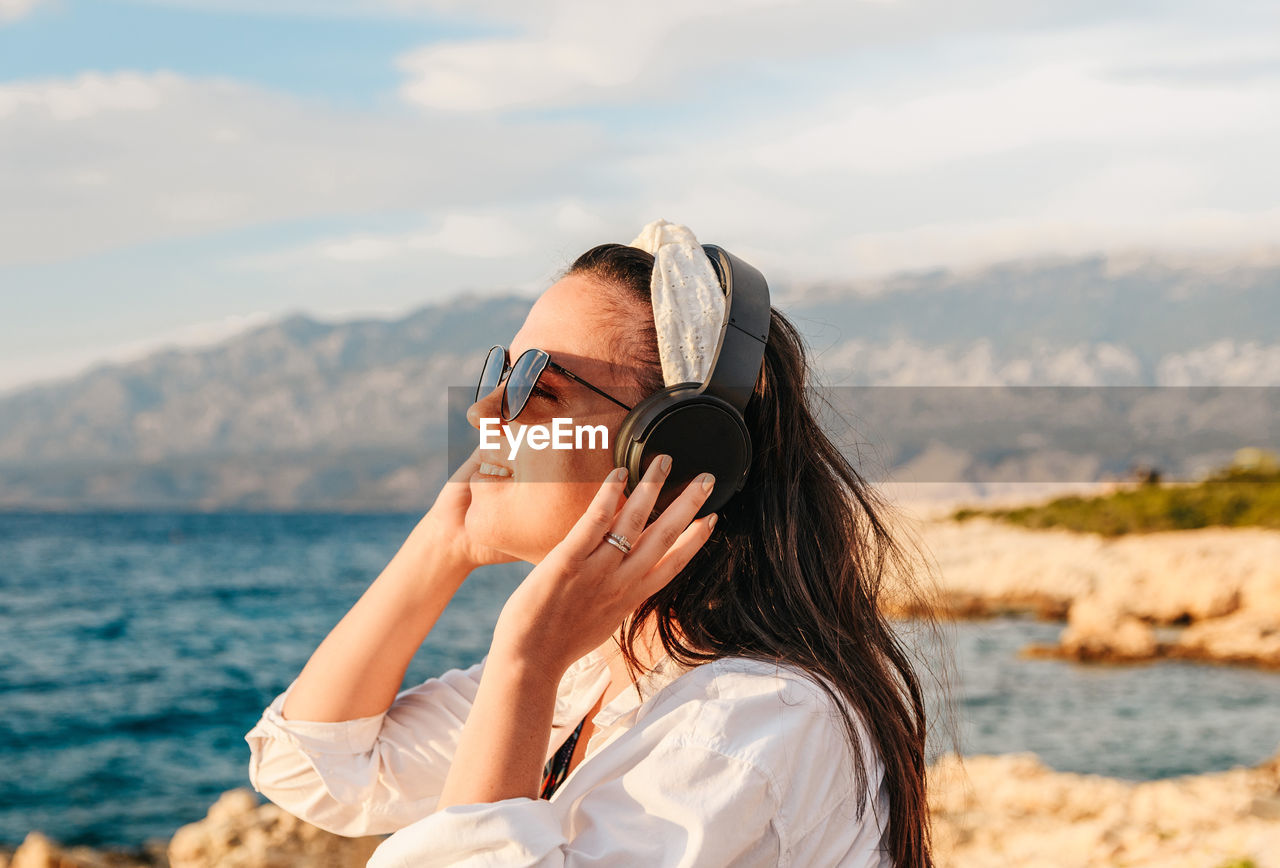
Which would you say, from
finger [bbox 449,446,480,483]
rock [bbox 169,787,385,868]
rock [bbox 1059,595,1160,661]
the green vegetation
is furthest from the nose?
the green vegetation

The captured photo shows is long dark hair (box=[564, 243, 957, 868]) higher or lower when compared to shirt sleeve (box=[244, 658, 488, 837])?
higher

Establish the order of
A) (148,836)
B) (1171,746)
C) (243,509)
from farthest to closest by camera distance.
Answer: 1. (243,509)
2. (1171,746)
3. (148,836)

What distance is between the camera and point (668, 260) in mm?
1709

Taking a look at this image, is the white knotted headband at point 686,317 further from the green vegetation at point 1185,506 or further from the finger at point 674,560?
the green vegetation at point 1185,506

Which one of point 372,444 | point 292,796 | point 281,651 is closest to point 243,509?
point 372,444

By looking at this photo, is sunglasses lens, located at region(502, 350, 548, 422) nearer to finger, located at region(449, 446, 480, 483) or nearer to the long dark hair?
the long dark hair

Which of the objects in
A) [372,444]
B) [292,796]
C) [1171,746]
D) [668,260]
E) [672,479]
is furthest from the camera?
[372,444]

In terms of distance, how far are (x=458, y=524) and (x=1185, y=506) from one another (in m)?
28.6

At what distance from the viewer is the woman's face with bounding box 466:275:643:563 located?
169 centimetres

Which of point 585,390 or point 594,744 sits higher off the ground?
point 585,390

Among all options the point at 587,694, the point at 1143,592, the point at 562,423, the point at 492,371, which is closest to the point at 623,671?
the point at 587,694

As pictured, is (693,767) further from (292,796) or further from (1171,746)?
(1171,746)

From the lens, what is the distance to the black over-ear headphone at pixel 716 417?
157 cm

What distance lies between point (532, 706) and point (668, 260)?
0.77 m
